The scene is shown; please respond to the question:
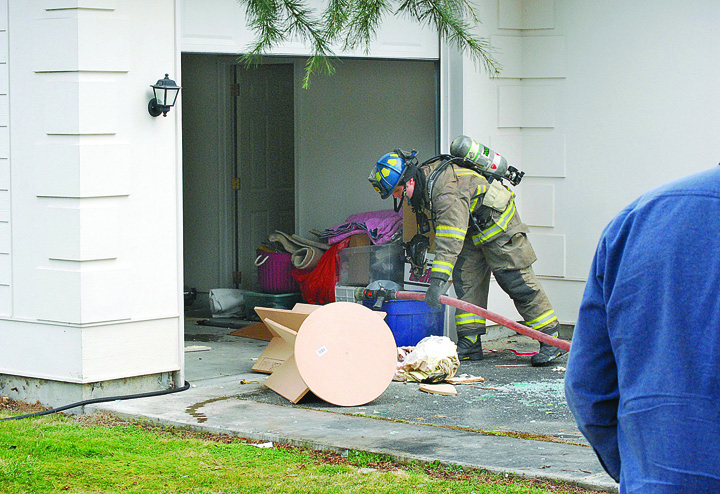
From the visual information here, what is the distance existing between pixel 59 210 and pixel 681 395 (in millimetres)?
5039

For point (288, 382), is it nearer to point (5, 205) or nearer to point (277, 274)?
point (5, 205)

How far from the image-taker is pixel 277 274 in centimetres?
963

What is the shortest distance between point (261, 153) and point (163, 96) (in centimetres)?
493

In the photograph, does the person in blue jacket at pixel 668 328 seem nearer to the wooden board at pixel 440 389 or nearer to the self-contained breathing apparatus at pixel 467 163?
the wooden board at pixel 440 389

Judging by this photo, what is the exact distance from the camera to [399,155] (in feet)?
23.2

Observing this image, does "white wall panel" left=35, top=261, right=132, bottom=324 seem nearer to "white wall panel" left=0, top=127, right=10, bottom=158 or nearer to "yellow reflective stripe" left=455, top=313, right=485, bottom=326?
"white wall panel" left=0, top=127, right=10, bottom=158

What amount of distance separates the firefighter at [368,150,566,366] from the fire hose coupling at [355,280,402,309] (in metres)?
0.50

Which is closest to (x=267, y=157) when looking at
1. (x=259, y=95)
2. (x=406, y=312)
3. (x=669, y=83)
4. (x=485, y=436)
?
(x=259, y=95)

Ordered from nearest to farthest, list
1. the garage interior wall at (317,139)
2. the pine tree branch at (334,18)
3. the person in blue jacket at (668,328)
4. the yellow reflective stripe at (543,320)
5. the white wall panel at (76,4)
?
the person in blue jacket at (668,328), the pine tree branch at (334,18), the white wall panel at (76,4), the yellow reflective stripe at (543,320), the garage interior wall at (317,139)

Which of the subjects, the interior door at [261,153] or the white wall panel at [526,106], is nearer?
the white wall panel at [526,106]

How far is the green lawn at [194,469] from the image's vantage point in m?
4.20

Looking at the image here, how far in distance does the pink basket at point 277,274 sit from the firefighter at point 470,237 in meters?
2.47

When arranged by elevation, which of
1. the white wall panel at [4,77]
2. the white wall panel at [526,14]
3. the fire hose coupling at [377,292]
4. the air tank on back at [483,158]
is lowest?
the fire hose coupling at [377,292]

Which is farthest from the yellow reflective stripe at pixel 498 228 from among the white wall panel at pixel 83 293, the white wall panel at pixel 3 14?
the white wall panel at pixel 3 14
